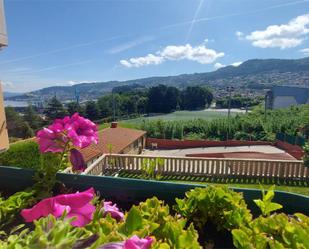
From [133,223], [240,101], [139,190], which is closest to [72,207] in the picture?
[133,223]

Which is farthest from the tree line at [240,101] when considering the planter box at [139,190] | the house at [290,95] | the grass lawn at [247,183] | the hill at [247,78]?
the planter box at [139,190]

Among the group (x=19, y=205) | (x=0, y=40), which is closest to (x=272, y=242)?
(x=19, y=205)

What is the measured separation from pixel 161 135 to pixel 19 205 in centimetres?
2261

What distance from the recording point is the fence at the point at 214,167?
19.3 feet

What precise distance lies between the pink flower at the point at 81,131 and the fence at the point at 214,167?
14.0ft

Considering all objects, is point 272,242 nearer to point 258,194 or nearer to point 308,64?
point 258,194

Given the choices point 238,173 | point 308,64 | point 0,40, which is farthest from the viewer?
point 308,64

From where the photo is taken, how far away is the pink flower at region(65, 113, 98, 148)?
1271 mm

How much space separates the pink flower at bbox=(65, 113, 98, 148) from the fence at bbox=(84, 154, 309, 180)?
4.27 m

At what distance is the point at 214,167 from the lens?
622 cm

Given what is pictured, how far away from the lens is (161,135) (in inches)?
944

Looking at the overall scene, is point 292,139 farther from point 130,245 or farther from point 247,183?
point 130,245

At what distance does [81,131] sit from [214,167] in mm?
5247

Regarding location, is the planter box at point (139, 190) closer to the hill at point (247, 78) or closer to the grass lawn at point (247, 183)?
the grass lawn at point (247, 183)
